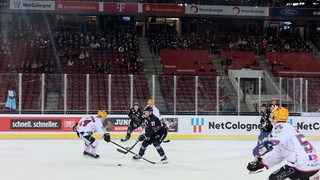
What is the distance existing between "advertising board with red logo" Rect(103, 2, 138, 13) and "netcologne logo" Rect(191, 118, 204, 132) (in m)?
11.6

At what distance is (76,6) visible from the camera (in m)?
24.9

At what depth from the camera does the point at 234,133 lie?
15086mm

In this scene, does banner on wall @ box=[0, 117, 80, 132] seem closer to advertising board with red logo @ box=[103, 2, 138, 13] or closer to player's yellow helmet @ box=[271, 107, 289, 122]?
player's yellow helmet @ box=[271, 107, 289, 122]

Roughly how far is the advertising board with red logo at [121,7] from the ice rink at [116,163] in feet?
43.0

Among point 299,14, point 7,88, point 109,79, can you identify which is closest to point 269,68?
point 299,14

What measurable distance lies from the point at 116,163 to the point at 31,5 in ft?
55.7

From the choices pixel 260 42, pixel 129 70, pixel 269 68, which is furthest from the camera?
pixel 260 42

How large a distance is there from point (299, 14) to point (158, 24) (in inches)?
301

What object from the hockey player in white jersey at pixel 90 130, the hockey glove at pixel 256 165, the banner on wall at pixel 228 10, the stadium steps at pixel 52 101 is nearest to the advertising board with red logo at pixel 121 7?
the banner on wall at pixel 228 10

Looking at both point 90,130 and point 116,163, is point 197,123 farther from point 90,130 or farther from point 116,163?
point 116,163

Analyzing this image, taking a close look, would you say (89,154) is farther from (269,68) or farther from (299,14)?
(299,14)

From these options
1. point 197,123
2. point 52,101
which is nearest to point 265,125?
point 197,123

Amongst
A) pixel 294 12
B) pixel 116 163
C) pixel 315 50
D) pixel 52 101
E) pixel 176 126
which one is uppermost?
pixel 294 12

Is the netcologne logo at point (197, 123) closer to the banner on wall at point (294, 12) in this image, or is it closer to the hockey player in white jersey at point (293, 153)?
the hockey player in white jersey at point (293, 153)
